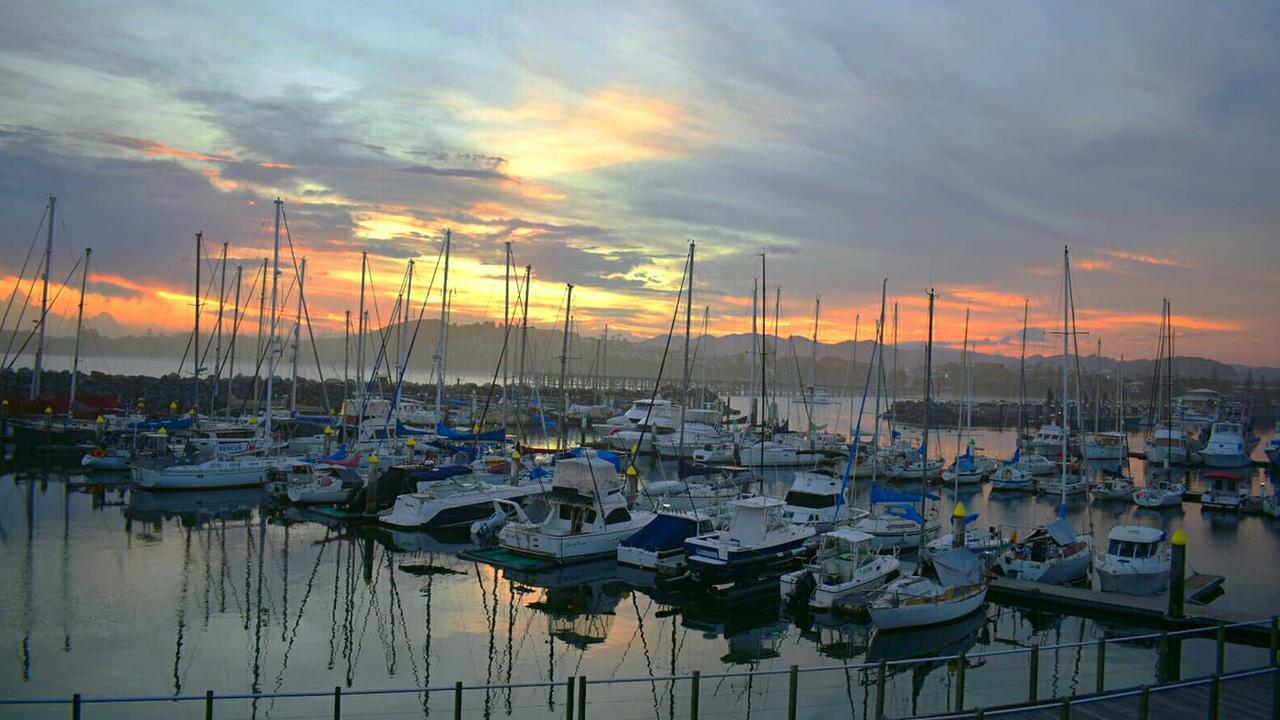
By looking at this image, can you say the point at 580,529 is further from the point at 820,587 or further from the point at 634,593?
the point at 820,587

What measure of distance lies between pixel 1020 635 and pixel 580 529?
12.0 meters

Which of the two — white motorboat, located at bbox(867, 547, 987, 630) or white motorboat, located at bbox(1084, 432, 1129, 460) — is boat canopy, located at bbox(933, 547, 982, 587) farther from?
white motorboat, located at bbox(1084, 432, 1129, 460)

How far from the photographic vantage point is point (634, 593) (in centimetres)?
2239

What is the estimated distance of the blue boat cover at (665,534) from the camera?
79.0ft

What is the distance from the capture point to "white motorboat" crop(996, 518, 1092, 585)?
77.5 feet

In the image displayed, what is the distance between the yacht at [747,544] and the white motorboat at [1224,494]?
2660cm

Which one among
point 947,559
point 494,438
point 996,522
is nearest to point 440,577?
point 947,559

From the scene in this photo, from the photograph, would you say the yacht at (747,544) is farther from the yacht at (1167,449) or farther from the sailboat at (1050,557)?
the yacht at (1167,449)

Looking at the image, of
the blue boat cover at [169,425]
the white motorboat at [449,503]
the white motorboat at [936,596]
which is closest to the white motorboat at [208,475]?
the blue boat cover at [169,425]

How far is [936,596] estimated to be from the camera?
1961 cm

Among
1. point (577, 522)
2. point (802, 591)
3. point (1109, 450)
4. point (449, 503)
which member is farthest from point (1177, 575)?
point (1109, 450)

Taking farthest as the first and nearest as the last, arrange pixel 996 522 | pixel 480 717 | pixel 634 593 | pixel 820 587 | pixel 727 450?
pixel 727 450 < pixel 996 522 < pixel 634 593 < pixel 820 587 < pixel 480 717

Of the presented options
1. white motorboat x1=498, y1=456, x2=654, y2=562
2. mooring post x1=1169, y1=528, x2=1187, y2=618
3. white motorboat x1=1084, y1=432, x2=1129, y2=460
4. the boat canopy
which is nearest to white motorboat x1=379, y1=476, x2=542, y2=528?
white motorboat x1=498, y1=456, x2=654, y2=562

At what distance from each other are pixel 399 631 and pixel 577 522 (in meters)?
8.06
